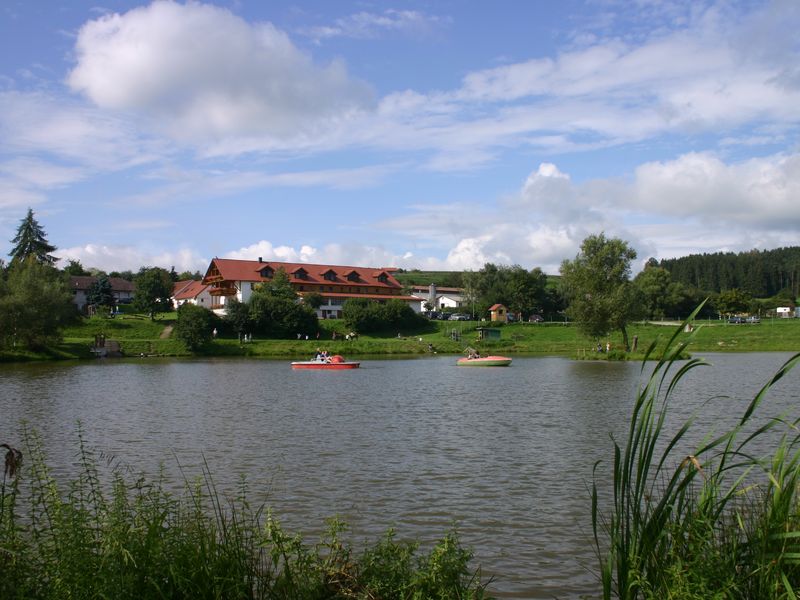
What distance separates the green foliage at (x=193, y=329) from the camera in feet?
258

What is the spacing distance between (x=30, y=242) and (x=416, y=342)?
7387 centimetres

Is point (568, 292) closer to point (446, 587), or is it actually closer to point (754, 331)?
point (754, 331)

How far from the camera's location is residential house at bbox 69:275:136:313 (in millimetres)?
124250

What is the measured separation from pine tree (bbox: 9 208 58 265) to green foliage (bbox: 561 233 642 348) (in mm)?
Answer: 89854

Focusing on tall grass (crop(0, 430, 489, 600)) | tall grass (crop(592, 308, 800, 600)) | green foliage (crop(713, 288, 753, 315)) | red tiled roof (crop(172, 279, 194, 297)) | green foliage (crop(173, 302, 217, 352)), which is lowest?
tall grass (crop(0, 430, 489, 600))

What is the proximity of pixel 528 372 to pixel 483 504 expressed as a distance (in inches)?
1526

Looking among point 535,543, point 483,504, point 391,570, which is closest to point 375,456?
point 483,504

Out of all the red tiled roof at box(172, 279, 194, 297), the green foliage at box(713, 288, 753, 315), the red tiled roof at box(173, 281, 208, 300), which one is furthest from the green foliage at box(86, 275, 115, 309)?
the green foliage at box(713, 288, 753, 315)

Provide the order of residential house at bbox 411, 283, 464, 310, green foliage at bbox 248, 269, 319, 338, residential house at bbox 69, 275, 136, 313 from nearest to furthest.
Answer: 1. green foliage at bbox 248, 269, 319, 338
2. residential house at bbox 69, 275, 136, 313
3. residential house at bbox 411, 283, 464, 310

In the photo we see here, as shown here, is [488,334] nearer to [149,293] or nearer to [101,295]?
[149,293]

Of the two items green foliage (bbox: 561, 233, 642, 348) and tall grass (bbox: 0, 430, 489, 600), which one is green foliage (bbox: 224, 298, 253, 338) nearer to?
green foliage (bbox: 561, 233, 642, 348)

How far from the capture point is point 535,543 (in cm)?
1141

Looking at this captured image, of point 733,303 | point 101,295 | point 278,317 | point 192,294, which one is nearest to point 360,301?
point 278,317

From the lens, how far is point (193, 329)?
78875 millimetres
